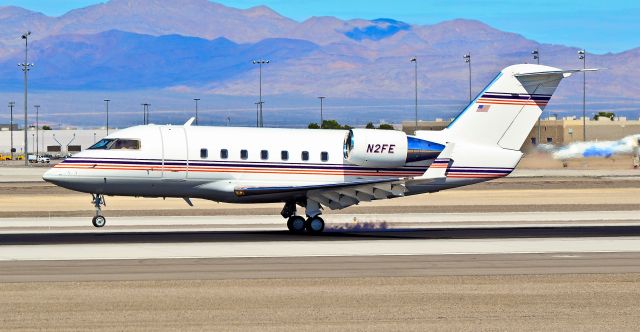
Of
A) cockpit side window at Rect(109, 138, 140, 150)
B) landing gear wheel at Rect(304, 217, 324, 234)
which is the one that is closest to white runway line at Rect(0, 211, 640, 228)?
landing gear wheel at Rect(304, 217, 324, 234)

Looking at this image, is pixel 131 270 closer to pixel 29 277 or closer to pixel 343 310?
pixel 29 277

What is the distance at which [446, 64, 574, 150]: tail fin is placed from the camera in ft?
123

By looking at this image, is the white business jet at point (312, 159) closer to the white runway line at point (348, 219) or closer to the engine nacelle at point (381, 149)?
the engine nacelle at point (381, 149)

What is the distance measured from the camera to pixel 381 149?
119ft

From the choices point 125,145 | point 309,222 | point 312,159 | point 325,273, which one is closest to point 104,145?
point 125,145

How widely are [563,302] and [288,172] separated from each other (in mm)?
16843

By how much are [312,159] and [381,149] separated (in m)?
2.38

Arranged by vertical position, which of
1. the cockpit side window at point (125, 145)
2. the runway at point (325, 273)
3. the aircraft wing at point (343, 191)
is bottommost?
the runway at point (325, 273)

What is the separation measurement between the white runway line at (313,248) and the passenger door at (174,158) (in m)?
4.16

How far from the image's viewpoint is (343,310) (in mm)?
19625

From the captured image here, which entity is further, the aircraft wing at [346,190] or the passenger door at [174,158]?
the passenger door at [174,158]

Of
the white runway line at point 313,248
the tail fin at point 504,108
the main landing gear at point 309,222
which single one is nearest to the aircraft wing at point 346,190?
the main landing gear at point 309,222

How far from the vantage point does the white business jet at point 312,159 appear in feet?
116

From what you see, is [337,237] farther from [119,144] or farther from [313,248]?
[119,144]
